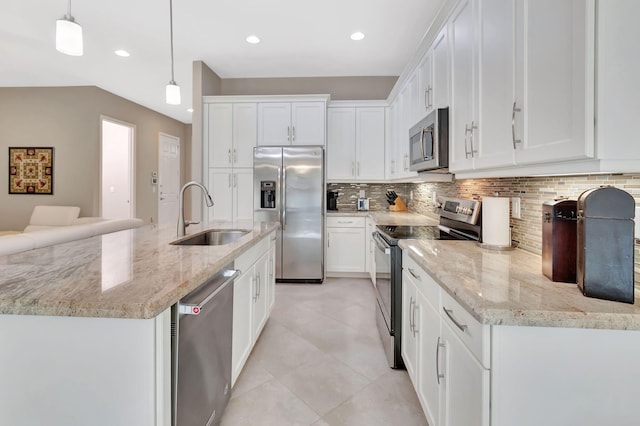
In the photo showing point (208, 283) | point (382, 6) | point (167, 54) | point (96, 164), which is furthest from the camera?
point (96, 164)

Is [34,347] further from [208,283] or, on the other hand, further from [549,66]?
[549,66]

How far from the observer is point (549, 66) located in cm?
110

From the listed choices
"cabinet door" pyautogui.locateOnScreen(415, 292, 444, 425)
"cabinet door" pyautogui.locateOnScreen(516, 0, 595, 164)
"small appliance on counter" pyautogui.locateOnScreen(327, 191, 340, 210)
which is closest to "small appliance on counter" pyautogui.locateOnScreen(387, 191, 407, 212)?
"small appliance on counter" pyautogui.locateOnScreen(327, 191, 340, 210)

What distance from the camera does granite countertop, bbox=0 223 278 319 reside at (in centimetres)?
92

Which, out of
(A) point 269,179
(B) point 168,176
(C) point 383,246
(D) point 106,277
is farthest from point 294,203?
(B) point 168,176

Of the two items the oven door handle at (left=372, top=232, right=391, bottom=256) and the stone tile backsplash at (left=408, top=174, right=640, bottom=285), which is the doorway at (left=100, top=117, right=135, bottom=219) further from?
the stone tile backsplash at (left=408, top=174, right=640, bottom=285)

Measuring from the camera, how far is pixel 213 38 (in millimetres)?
3531

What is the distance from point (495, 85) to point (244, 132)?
342 centimetres

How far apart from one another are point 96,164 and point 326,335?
16.1 ft

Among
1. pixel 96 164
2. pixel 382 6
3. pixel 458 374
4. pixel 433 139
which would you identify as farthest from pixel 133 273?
pixel 96 164

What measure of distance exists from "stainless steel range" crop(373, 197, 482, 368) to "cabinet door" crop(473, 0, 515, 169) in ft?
1.83

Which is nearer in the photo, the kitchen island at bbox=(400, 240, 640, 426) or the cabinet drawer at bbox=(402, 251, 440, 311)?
the kitchen island at bbox=(400, 240, 640, 426)

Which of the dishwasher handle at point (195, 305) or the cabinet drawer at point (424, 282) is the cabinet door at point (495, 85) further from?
the dishwasher handle at point (195, 305)

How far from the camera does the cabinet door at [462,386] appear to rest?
939 mm
